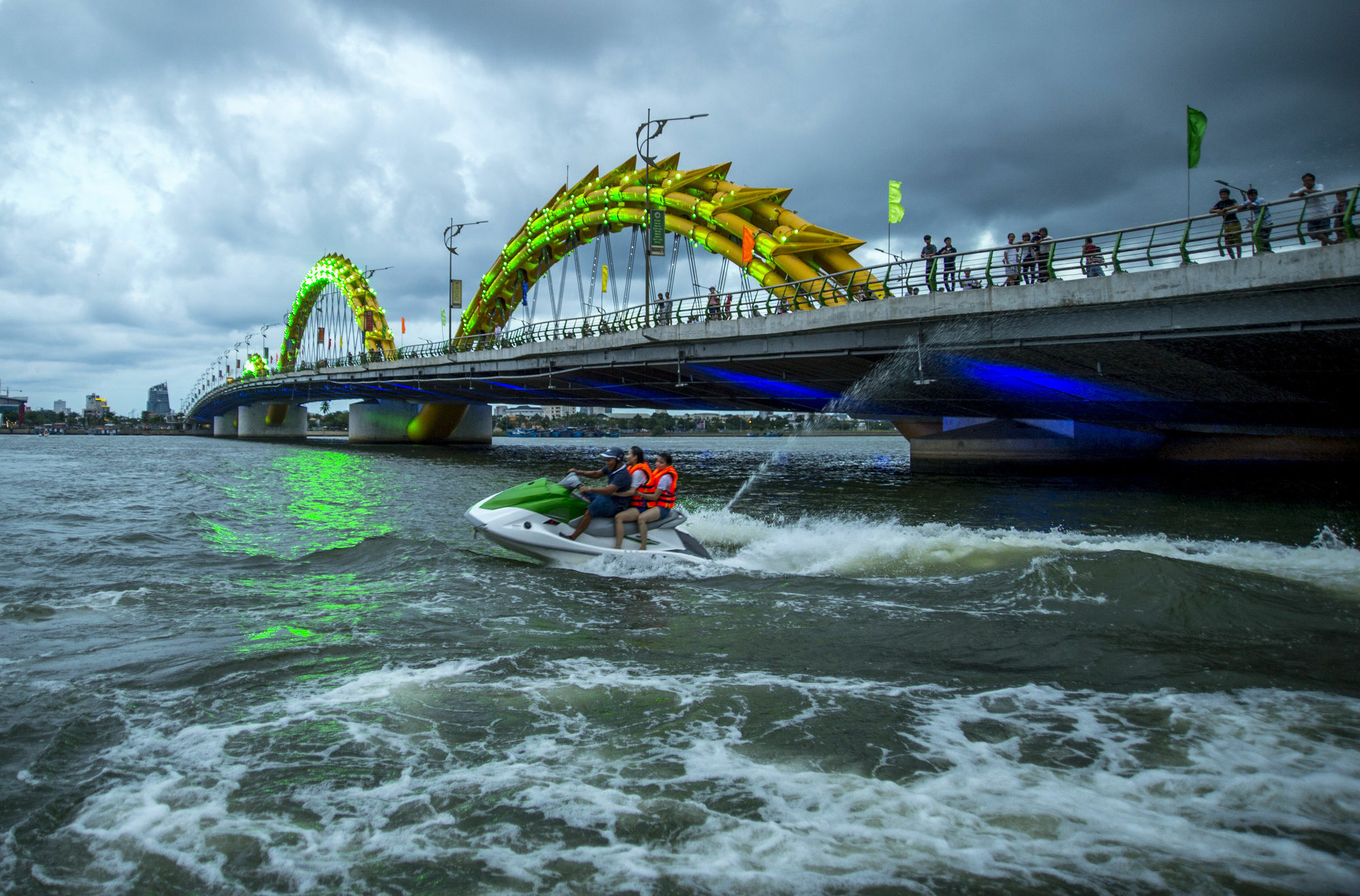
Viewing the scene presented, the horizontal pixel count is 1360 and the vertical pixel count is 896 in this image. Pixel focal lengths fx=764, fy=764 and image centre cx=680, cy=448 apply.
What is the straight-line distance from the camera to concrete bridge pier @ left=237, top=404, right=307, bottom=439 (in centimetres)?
10756

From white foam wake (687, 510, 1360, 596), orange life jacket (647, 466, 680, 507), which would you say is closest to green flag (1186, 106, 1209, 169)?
white foam wake (687, 510, 1360, 596)

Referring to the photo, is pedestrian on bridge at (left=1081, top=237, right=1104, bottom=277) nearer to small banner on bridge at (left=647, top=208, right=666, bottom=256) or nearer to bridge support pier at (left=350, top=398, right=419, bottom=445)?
small banner on bridge at (left=647, top=208, right=666, bottom=256)

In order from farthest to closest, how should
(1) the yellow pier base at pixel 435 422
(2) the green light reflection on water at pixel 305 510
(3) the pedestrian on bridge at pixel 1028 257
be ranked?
1. (1) the yellow pier base at pixel 435 422
2. (3) the pedestrian on bridge at pixel 1028 257
3. (2) the green light reflection on water at pixel 305 510

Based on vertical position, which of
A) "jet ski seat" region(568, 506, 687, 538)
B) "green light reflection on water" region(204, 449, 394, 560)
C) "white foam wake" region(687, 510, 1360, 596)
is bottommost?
"white foam wake" region(687, 510, 1360, 596)

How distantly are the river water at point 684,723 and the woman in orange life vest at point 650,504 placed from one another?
719 millimetres

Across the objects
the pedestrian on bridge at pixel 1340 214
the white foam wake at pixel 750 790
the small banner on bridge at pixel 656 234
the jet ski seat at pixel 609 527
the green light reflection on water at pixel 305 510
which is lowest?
the white foam wake at pixel 750 790

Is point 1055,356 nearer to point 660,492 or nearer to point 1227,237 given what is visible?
point 1227,237

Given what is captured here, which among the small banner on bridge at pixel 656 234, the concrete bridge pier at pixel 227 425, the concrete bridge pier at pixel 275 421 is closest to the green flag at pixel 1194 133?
the small banner on bridge at pixel 656 234

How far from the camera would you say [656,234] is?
4059 centimetres

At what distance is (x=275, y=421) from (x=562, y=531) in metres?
112

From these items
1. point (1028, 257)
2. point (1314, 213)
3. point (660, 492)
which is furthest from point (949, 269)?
point (660, 492)

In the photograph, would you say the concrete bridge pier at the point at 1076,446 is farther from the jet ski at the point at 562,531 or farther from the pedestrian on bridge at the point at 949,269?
the jet ski at the point at 562,531

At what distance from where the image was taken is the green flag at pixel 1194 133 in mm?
19531

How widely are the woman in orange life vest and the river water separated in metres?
0.72
